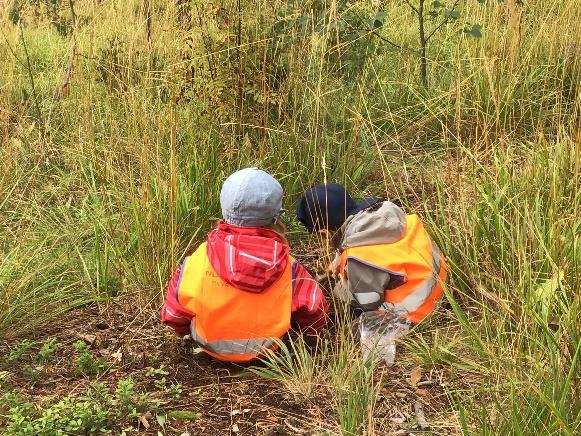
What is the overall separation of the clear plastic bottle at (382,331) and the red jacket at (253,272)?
16 cm

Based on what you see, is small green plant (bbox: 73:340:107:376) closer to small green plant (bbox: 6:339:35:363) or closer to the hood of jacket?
small green plant (bbox: 6:339:35:363)

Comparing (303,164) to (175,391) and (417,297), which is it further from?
(175,391)

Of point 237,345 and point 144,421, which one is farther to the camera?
point 237,345

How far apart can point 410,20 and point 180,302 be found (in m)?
4.17

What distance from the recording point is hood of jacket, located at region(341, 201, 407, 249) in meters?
2.58

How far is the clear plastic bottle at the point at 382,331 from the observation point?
7.82 ft

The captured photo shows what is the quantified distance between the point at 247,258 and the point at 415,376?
72 cm

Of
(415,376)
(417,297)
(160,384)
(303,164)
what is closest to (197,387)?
(160,384)

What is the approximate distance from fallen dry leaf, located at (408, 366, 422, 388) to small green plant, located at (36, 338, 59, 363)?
1.33m

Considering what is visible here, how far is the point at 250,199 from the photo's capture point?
2490 millimetres

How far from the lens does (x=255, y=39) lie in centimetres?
326

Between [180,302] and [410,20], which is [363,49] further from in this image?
[410,20]

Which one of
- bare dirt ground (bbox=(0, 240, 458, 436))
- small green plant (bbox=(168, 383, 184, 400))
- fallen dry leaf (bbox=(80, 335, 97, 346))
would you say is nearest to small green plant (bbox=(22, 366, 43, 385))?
bare dirt ground (bbox=(0, 240, 458, 436))

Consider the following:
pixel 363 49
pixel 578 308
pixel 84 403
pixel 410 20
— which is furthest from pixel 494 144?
pixel 410 20
